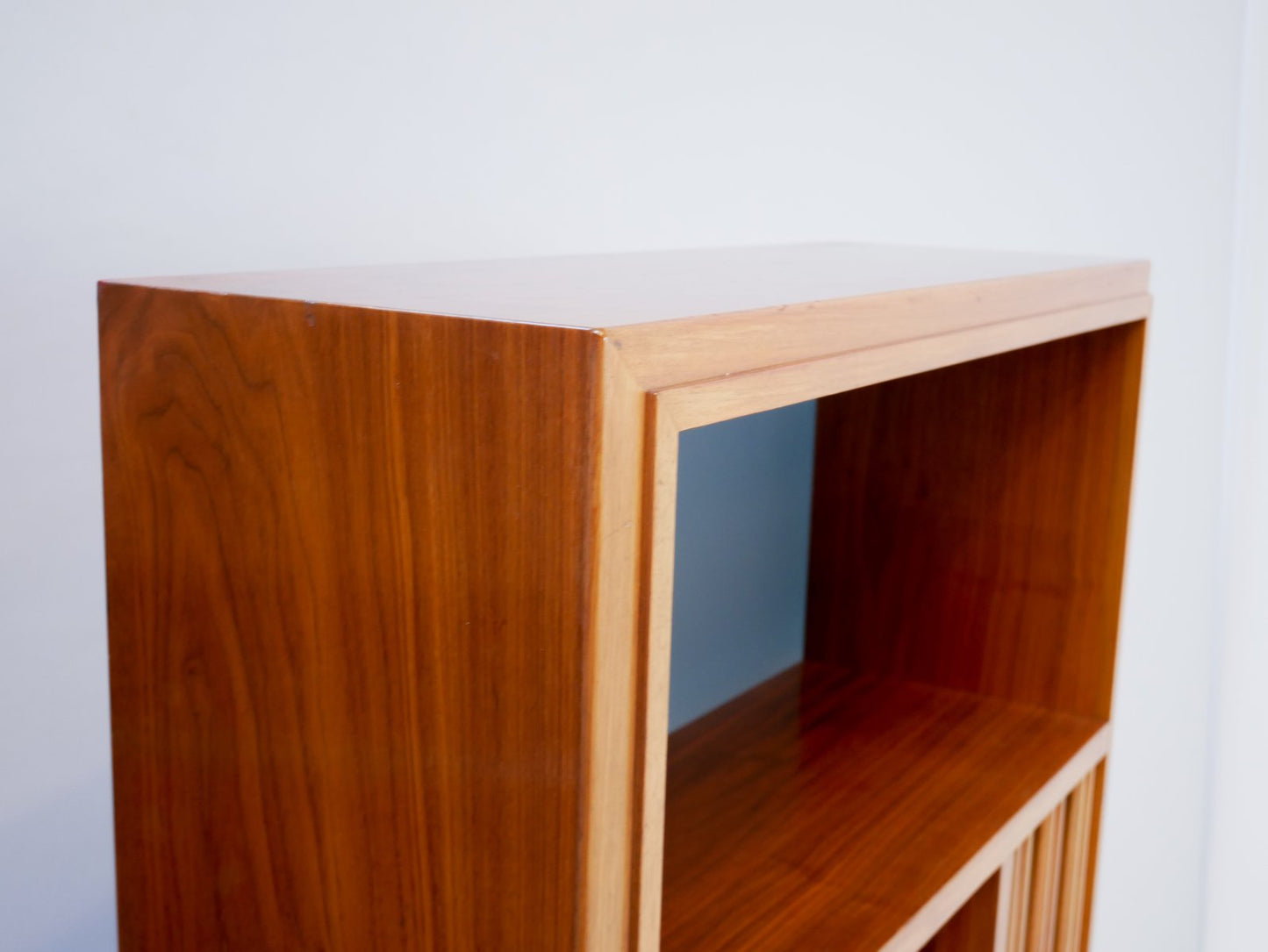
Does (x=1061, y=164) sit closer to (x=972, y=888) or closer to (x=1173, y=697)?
(x=1173, y=697)

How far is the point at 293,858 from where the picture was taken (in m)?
0.71

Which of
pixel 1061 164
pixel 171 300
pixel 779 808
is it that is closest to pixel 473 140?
pixel 171 300

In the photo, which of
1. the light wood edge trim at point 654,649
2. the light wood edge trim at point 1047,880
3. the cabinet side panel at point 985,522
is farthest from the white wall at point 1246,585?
the light wood edge trim at point 654,649

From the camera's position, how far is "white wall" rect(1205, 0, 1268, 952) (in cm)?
236

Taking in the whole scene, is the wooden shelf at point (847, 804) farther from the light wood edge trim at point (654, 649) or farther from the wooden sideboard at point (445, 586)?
the light wood edge trim at point (654, 649)

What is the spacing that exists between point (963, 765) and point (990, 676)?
0.22 meters

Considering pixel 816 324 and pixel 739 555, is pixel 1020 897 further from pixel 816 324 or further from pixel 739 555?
pixel 816 324

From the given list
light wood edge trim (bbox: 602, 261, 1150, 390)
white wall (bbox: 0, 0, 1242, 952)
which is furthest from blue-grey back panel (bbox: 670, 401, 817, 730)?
light wood edge trim (bbox: 602, 261, 1150, 390)

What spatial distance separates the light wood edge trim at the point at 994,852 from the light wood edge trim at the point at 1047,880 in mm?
29

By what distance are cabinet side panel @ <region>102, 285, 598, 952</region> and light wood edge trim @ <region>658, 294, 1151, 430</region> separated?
0.31 feet

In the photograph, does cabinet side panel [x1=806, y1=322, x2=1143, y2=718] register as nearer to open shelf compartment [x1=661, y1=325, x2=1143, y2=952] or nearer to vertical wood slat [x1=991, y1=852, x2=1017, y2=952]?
open shelf compartment [x1=661, y1=325, x2=1143, y2=952]

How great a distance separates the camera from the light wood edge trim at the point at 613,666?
0.58m

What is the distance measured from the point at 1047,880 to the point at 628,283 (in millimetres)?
861

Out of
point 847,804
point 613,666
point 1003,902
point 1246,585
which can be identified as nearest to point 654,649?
point 613,666
